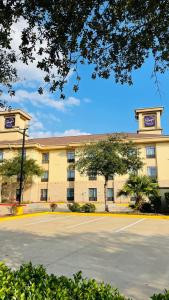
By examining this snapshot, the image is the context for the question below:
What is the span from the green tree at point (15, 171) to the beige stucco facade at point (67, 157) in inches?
61.3

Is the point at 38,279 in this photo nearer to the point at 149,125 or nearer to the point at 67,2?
the point at 67,2

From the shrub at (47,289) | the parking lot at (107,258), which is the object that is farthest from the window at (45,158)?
the shrub at (47,289)

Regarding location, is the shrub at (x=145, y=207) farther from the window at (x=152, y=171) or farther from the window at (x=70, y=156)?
the window at (x=70, y=156)

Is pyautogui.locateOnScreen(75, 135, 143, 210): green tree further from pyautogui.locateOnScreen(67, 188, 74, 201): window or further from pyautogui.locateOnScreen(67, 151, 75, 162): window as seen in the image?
pyautogui.locateOnScreen(67, 151, 75, 162): window

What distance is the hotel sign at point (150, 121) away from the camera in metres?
49.5

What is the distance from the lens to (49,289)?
10.5 feet

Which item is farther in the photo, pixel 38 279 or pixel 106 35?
pixel 106 35

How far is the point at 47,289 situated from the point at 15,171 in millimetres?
40172

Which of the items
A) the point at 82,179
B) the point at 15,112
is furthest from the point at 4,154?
the point at 82,179

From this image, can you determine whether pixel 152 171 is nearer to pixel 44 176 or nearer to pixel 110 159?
Answer: pixel 110 159

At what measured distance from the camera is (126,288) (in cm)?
537

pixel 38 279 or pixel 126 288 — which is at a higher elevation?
→ pixel 38 279

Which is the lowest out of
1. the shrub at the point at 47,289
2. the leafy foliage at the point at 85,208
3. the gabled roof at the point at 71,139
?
the leafy foliage at the point at 85,208

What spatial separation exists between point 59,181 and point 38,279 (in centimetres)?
4276
